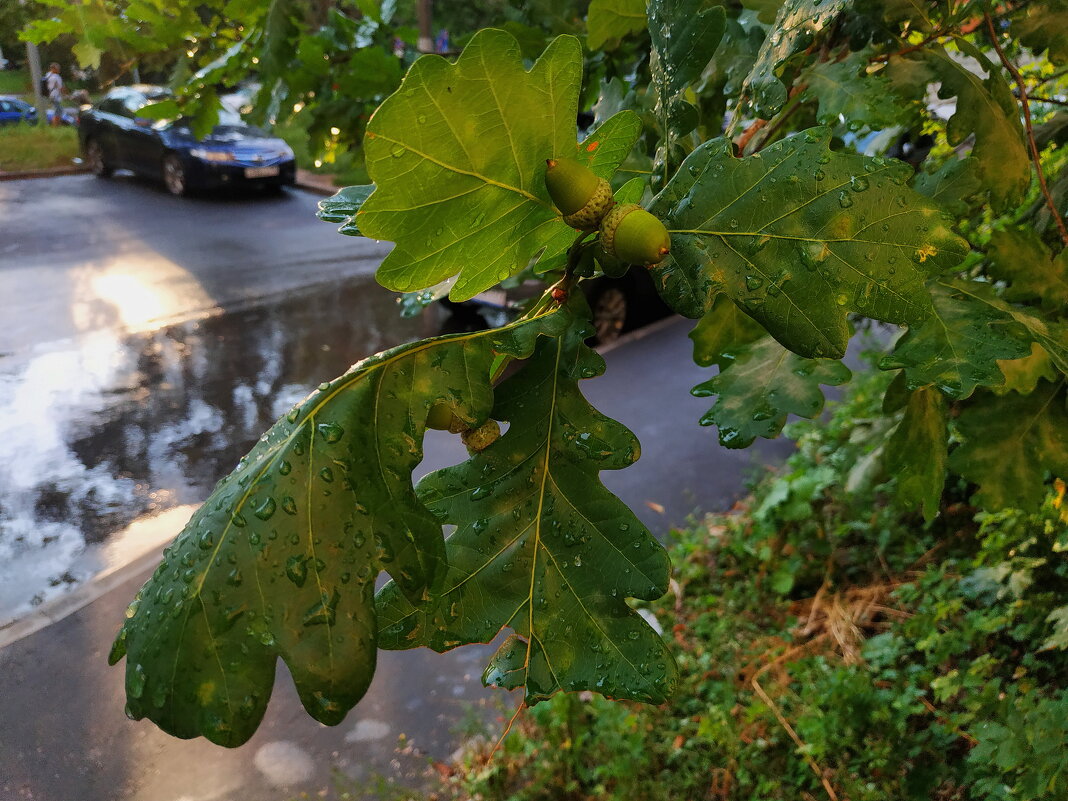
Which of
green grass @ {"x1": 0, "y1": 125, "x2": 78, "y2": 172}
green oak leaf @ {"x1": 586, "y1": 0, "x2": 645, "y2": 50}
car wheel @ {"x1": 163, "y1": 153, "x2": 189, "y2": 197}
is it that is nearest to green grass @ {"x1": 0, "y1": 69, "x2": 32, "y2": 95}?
green grass @ {"x1": 0, "y1": 125, "x2": 78, "y2": 172}

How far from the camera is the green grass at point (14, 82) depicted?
117 inches

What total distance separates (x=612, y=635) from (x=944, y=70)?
96cm

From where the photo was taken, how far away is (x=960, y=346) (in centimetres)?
86

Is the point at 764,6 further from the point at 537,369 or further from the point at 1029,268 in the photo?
the point at 537,369

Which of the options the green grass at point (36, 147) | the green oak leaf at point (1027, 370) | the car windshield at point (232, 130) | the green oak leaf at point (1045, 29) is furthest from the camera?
the car windshield at point (232, 130)

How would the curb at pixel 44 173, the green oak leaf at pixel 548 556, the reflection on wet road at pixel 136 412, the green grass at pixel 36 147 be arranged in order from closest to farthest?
the green oak leaf at pixel 548 556 → the reflection on wet road at pixel 136 412 → the green grass at pixel 36 147 → the curb at pixel 44 173

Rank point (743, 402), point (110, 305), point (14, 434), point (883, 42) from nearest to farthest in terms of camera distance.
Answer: point (743, 402), point (883, 42), point (14, 434), point (110, 305)

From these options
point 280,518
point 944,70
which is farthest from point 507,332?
point 944,70

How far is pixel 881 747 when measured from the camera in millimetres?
2279

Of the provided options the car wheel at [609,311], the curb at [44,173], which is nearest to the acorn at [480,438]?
the curb at [44,173]

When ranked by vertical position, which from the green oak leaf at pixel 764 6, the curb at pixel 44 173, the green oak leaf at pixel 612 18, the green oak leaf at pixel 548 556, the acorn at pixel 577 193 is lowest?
the curb at pixel 44 173

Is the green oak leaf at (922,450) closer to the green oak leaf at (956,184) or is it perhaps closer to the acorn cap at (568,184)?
the green oak leaf at (956,184)

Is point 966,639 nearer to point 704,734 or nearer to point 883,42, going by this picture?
point 704,734

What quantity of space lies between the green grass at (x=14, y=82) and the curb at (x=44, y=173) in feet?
1.76
